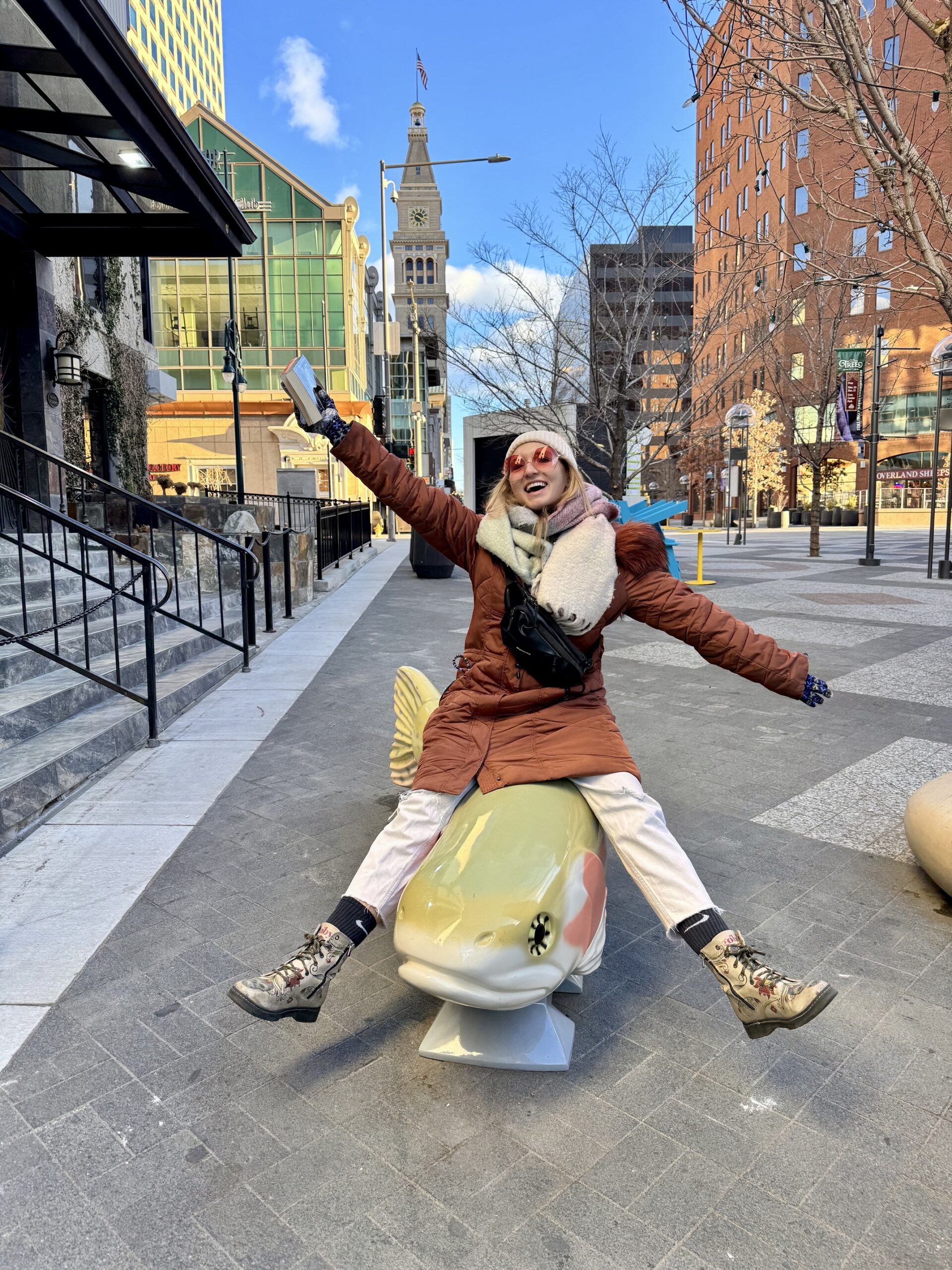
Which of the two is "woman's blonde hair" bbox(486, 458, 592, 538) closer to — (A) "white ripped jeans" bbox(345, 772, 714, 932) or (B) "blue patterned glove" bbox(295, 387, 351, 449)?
(B) "blue patterned glove" bbox(295, 387, 351, 449)

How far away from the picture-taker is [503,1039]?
2441mm

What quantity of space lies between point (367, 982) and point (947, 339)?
50.2 feet

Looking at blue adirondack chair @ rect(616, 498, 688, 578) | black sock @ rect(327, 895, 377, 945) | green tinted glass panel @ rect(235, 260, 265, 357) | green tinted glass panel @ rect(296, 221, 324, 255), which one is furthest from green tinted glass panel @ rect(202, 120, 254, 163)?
black sock @ rect(327, 895, 377, 945)

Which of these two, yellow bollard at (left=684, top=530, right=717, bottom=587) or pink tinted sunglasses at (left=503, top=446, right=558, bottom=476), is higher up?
pink tinted sunglasses at (left=503, top=446, right=558, bottom=476)

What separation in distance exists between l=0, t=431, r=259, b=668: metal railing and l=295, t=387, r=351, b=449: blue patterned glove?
429 cm

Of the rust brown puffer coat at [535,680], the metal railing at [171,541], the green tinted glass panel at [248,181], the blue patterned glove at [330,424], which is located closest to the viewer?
the rust brown puffer coat at [535,680]

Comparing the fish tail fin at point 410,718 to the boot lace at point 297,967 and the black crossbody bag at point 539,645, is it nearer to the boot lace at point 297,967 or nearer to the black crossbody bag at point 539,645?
the black crossbody bag at point 539,645

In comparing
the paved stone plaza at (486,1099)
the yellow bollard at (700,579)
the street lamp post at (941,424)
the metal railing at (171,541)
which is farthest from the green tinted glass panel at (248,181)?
the paved stone plaza at (486,1099)

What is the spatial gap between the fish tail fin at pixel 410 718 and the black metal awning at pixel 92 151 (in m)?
4.70

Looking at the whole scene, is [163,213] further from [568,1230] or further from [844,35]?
[568,1230]

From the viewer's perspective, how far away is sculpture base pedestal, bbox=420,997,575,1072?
7.87 feet

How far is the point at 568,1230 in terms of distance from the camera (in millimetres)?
1894

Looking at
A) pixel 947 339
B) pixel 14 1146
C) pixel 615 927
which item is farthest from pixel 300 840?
pixel 947 339

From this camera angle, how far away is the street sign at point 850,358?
17.8 meters
